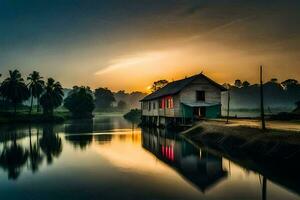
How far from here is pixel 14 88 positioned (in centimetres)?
8388

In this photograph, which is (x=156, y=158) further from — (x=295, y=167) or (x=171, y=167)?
(x=295, y=167)

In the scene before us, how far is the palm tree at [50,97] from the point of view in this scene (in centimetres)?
9281

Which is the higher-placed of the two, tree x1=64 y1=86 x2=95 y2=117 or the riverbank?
tree x1=64 y1=86 x2=95 y2=117

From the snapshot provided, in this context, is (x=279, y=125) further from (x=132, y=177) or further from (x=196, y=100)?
(x=196, y=100)

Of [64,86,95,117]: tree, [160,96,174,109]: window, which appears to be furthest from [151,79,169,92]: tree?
[160,96,174,109]: window

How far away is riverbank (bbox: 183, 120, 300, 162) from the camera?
1950 centimetres

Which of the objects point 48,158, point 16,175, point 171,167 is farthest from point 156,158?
point 16,175

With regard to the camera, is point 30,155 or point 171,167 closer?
point 171,167

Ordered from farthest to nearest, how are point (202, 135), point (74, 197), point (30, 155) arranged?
point (202, 135)
point (30, 155)
point (74, 197)

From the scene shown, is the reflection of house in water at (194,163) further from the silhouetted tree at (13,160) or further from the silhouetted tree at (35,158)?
the silhouetted tree at (13,160)

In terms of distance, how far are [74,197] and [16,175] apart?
22.7 feet

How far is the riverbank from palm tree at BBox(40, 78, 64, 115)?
68.4 meters

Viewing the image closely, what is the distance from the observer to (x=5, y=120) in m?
75.6

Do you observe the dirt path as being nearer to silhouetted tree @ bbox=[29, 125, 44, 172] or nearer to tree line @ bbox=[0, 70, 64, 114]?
silhouetted tree @ bbox=[29, 125, 44, 172]
